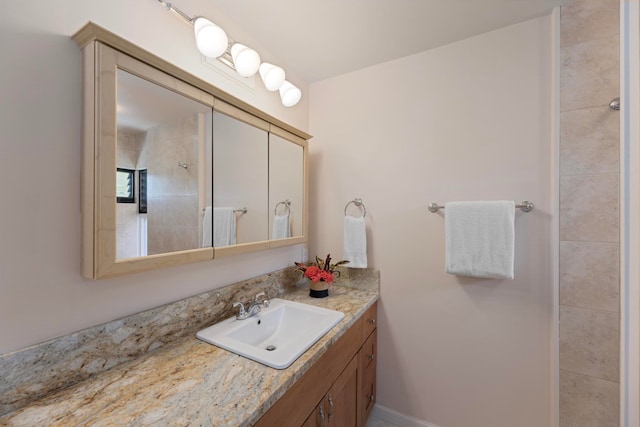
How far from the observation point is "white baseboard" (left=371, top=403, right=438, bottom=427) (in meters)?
1.63

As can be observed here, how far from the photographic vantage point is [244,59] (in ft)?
4.22

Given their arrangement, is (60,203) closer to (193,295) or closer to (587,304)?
(193,295)

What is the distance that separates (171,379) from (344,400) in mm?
797

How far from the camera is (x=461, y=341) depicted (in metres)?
1.52

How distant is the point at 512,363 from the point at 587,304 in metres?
0.47

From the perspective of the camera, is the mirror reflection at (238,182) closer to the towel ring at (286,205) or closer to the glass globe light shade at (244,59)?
the towel ring at (286,205)

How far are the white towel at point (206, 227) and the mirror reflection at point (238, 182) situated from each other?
0.01m

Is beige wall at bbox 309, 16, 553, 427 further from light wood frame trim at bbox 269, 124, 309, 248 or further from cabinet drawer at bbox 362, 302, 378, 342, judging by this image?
light wood frame trim at bbox 269, 124, 309, 248

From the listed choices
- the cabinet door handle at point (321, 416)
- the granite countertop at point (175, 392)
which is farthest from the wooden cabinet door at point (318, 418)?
the granite countertop at point (175, 392)

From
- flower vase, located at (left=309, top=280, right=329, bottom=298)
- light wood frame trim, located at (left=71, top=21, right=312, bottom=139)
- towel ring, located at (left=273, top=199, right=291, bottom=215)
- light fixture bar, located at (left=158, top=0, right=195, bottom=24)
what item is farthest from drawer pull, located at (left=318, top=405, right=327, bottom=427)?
light fixture bar, located at (left=158, top=0, right=195, bottom=24)

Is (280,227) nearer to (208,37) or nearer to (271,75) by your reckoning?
(271,75)

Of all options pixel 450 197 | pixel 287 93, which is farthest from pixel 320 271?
pixel 287 93

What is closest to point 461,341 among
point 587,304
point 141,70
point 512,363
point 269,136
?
point 512,363

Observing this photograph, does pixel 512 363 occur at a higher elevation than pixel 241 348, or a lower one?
lower
